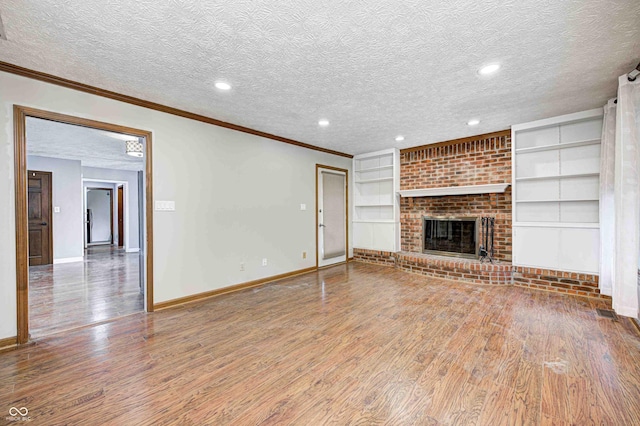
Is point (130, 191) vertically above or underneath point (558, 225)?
above

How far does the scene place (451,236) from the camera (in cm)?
520

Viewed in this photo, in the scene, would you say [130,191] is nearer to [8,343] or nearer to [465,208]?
[8,343]

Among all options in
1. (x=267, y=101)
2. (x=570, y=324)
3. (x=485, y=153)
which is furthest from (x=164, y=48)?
(x=485, y=153)

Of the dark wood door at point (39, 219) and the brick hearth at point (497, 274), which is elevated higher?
the dark wood door at point (39, 219)

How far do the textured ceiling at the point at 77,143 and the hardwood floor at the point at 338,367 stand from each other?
7.50ft

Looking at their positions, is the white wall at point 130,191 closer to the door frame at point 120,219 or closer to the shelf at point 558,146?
the door frame at point 120,219

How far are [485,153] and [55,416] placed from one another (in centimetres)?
588

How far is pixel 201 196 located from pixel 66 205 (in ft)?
17.4

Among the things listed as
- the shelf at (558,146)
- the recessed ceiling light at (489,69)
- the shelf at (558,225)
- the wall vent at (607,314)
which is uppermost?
the recessed ceiling light at (489,69)

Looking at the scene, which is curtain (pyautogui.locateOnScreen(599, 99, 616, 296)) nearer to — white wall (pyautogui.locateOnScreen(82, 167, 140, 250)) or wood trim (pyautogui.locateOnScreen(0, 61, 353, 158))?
wood trim (pyautogui.locateOnScreen(0, 61, 353, 158))

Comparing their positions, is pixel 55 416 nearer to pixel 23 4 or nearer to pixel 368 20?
pixel 23 4

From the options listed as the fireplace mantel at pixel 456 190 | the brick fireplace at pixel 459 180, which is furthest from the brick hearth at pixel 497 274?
the fireplace mantel at pixel 456 190

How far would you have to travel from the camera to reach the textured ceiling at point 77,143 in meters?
4.22

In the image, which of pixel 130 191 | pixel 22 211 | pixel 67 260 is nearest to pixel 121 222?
pixel 130 191
